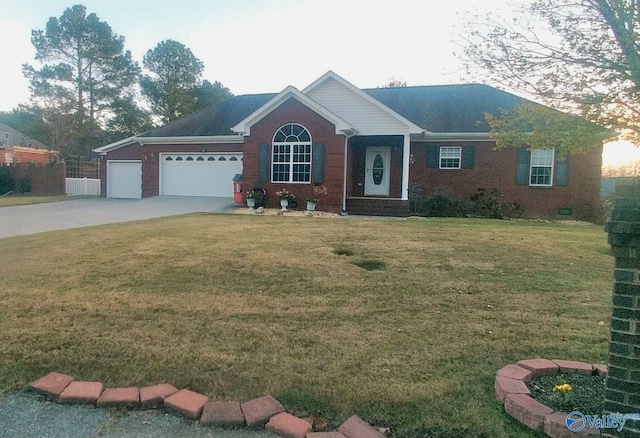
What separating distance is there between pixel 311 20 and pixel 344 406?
1136 cm

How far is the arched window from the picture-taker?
51.6ft

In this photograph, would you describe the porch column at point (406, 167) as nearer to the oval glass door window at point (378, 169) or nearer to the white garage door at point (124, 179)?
the oval glass door window at point (378, 169)

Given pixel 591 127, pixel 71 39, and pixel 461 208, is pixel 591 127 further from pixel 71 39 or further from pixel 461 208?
pixel 71 39

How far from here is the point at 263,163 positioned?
1612cm

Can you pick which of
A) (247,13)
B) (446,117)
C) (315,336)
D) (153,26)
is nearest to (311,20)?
(247,13)

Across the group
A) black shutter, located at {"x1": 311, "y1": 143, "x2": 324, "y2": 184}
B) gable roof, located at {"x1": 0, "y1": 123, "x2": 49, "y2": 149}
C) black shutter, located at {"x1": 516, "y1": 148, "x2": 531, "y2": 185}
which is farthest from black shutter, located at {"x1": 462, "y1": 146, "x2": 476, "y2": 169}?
gable roof, located at {"x1": 0, "y1": 123, "x2": 49, "y2": 149}

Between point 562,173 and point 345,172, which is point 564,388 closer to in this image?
point 345,172

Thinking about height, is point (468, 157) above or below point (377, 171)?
above

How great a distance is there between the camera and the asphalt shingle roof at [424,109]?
17.6 metres

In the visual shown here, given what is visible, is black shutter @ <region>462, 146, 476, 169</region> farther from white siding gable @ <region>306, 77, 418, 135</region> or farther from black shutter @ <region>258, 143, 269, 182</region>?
black shutter @ <region>258, 143, 269, 182</region>

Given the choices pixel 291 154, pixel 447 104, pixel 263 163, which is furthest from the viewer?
pixel 447 104

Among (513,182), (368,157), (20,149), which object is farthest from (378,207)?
(20,149)

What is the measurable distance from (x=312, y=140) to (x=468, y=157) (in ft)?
21.4

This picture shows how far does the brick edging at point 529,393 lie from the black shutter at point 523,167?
14.9 metres
